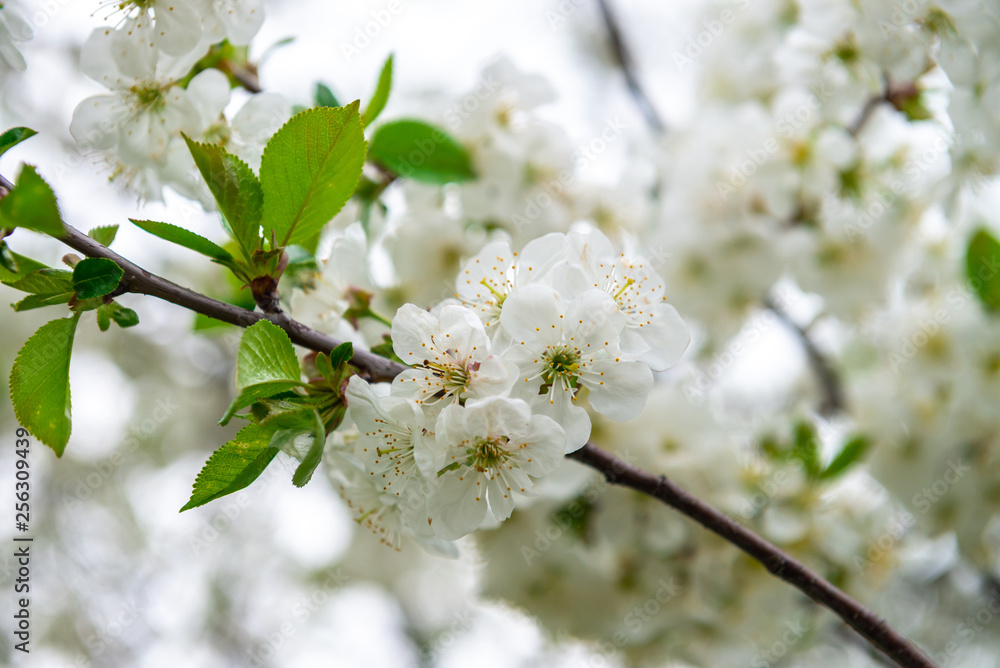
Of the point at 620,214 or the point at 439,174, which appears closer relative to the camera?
the point at 439,174

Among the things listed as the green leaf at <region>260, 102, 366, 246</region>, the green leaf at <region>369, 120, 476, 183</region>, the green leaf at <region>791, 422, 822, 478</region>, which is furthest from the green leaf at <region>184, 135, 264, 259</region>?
the green leaf at <region>791, 422, 822, 478</region>

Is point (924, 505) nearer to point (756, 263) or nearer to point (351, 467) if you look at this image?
point (756, 263)

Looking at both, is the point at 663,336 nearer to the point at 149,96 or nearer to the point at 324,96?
the point at 324,96

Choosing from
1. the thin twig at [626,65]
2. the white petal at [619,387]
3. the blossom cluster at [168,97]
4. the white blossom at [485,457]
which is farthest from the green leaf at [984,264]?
the blossom cluster at [168,97]

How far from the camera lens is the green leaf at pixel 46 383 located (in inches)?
27.1

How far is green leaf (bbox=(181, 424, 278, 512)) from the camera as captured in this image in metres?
0.61

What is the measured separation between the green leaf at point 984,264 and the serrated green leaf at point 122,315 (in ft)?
5.02

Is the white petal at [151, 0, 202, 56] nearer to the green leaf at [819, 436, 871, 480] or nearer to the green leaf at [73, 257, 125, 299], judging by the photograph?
the green leaf at [73, 257, 125, 299]

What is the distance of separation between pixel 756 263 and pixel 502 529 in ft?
2.76

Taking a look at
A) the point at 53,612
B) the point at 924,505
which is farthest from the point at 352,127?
the point at 53,612

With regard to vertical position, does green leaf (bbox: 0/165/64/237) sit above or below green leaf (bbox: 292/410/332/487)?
above

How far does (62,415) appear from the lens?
0.73 metres

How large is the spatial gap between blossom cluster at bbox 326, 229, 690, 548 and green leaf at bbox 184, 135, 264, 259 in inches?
6.8

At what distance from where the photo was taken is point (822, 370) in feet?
6.63
